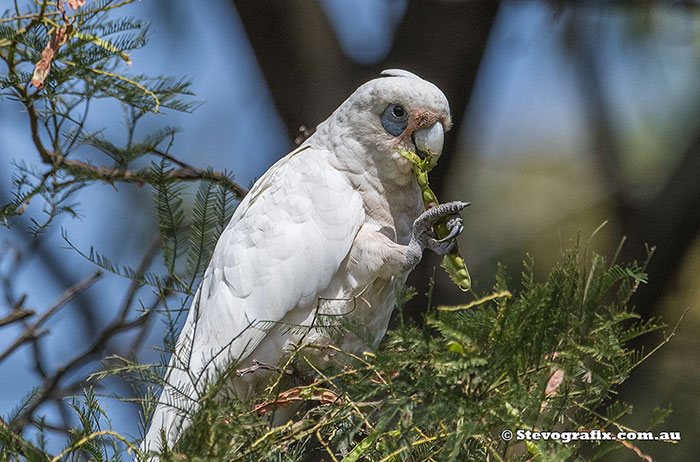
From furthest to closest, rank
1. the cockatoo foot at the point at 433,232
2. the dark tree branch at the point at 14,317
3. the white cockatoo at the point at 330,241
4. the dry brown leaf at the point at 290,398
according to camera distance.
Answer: the dark tree branch at the point at 14,317
the white cockatoo at the point at 330,241
the cockatoo foot at the point at 433,232
the dry brown leaf at the point at 290,398

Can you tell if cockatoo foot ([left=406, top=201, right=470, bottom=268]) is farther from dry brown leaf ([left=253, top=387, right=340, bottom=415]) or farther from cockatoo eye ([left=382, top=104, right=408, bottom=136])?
dry brown leaf ([left=253, top=387, right=340, bottom=415])

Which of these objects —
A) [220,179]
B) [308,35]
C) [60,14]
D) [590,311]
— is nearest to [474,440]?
[590,311]

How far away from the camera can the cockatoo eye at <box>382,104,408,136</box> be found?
7.85 ft

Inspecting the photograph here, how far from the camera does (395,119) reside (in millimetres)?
2398

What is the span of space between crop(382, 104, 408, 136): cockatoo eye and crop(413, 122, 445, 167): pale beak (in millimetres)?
48

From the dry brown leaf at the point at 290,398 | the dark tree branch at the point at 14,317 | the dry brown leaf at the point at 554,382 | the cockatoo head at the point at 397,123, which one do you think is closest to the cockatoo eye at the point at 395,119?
the cockatoo head at the point at 397,123

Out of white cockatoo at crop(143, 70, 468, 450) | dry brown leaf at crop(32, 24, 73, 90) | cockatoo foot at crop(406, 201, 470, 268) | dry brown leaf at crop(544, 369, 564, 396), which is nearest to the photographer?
dry brown leaf at crop(544, 369, 564, 396)

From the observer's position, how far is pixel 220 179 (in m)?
2.66

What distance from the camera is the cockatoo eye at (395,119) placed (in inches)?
94.2

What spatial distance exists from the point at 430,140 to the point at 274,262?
597 mm

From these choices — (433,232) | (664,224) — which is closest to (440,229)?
(433,232)

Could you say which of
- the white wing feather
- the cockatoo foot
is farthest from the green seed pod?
the white wing feather

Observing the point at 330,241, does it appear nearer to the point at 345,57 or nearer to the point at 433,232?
the point at 433,232

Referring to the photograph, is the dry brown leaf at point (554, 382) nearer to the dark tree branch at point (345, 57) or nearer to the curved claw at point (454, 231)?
the curved claw at point (454, 231)
